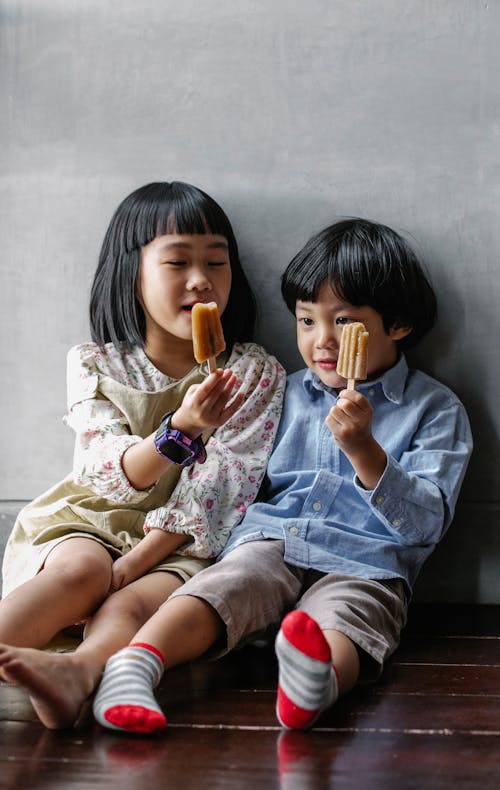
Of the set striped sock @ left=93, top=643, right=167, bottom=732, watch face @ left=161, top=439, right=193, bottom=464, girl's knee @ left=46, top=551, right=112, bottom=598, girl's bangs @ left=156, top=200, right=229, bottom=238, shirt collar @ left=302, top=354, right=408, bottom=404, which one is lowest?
girl's knee @ left=46, top=551, right=112, bottom=598

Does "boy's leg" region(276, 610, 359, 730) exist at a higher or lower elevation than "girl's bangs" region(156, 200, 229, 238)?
lower

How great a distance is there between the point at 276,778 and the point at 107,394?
932 mm

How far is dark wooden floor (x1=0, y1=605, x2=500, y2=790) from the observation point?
1.07 meters

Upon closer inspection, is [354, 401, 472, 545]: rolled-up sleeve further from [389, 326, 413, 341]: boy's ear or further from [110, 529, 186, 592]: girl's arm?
[110, 529, 186, 592]: girl's arm

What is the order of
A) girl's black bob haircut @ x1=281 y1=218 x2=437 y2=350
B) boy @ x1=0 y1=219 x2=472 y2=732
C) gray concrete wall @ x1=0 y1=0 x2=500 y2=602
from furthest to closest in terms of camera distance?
gray concrete wall @ x1=0 y1=0 x2=500 y2=602, girl's black bob haircut @ x1=281 y1=218 x2=437 y2=350, boy @ x1=0 y1=219 x2=472 y2=732

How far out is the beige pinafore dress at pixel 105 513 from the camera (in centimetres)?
171

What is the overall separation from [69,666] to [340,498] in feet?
2.16

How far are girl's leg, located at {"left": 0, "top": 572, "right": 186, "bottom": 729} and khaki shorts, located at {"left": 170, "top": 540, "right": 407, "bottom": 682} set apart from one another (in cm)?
11

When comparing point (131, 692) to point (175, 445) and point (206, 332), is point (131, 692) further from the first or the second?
point (206, 332)

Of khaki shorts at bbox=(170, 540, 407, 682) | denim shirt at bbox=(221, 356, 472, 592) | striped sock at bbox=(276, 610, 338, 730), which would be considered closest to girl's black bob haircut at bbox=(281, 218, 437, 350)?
denim shirt at bbox=(221, 356, 472, 592)

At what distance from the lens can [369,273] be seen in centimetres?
178

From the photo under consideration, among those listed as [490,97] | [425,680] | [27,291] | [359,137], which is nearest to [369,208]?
[359,137]

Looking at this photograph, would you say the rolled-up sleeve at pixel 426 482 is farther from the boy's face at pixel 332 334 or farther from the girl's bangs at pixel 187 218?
the girl's bangs at pixel 187 218

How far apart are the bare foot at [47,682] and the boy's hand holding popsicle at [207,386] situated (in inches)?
19.3
